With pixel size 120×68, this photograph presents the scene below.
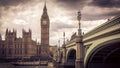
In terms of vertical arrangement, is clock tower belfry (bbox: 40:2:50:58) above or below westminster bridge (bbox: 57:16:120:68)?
above

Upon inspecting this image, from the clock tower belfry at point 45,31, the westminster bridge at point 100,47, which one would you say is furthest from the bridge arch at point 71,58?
the clock tower belfry at point 45,31

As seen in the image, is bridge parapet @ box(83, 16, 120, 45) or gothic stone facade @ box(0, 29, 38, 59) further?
gothic stone facade @ box(0, 29, 38, 59)

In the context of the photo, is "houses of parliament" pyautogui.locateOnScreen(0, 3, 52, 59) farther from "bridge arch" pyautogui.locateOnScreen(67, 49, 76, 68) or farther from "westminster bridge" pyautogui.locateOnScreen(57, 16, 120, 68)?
"westminster bridge" pyautogui.locateOnScreen(57, 16, 120, 68)

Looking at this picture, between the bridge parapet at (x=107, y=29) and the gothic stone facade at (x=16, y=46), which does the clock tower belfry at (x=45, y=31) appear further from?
the bridge parapet at (x=107, y=29)

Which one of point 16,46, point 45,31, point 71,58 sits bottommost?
point 71,58

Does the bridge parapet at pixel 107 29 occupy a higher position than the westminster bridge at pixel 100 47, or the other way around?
the bridge parapet at pixel 107 29

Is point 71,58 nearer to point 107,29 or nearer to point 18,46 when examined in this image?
point 107,29

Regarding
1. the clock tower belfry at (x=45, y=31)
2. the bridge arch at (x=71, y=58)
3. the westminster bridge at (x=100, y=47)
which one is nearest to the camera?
the westminster bridge at (x=100, y=47)

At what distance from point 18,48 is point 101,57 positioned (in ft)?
317

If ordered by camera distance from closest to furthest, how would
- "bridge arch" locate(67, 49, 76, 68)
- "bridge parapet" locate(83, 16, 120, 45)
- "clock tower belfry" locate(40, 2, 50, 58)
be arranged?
"bridge parapet" locate(83, 16, 120, 45) < "bridge arch" locate(67, 49, 76, 68) < "clock tower belfry" locate(40, 2, 50, 58)

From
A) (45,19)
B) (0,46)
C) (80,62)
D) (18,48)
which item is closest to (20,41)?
(18,48)

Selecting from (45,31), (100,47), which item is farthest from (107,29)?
(45,31)

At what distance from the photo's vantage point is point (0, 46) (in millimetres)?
120500

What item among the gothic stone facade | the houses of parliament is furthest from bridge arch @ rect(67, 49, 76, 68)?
the gothic stone facade
